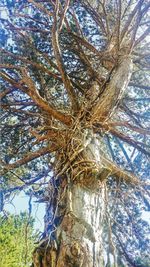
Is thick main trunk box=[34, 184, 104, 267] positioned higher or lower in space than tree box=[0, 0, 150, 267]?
lower

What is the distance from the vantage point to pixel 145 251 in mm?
5469

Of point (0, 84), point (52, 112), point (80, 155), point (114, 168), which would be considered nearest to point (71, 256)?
point (80, 155)

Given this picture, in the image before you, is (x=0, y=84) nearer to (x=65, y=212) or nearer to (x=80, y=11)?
(x=80, y=11)

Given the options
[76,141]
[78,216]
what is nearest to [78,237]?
[78,216]

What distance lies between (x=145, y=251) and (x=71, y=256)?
3.17 meters

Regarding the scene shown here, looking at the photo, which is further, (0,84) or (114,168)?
(0,84)

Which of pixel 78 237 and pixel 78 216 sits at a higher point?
pixel 78 216

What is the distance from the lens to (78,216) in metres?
2.96

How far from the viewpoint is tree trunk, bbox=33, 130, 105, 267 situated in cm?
261

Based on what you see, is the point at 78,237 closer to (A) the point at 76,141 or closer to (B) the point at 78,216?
(B) the point at 78,216

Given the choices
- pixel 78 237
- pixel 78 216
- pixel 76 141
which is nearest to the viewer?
pixel 78 237

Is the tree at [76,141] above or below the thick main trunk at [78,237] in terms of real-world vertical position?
above

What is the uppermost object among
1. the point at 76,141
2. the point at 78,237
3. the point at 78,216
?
the point at 76,141

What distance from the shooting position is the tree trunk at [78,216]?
2.61 meters
